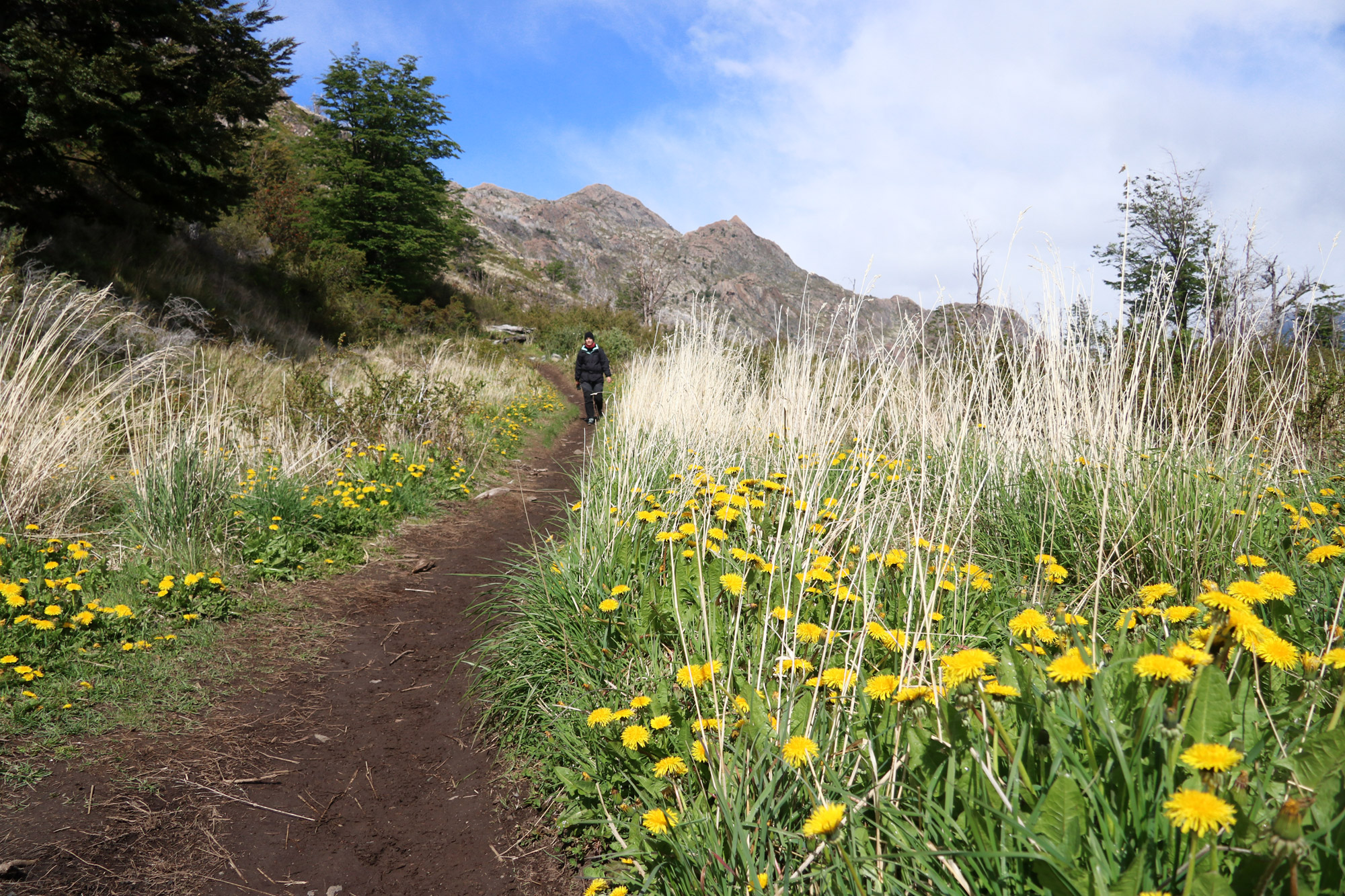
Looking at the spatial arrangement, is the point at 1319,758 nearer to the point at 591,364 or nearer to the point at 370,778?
the point at 370,778

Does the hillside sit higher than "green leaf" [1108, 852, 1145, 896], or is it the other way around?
the hillside

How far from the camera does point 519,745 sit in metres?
2.46

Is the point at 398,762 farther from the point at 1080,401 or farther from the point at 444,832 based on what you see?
the point at 1080,401

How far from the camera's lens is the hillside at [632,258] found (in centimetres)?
643

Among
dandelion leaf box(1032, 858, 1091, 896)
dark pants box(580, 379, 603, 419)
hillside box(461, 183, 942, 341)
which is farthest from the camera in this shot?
dark pants box(580, 379, 603, 419)

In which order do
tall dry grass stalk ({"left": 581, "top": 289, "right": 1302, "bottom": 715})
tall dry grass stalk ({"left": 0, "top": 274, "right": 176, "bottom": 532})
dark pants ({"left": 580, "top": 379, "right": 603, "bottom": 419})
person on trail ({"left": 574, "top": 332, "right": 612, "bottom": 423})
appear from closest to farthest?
tall dry grass stalk ({"left": 581, "top": 289, "right": 1302, "bottom": 715}), tall dry grass stalk ({"left": 0, "top": 274, "right": 176, "bottom": 532}), person on trail ({"left": 574, "top": 332, "right": 612, "bottom": 423}), dark pants ({"left": 580, "top": 379, "right": 603, "bottom": 419})

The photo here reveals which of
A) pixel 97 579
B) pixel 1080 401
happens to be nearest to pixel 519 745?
pixel 97 579

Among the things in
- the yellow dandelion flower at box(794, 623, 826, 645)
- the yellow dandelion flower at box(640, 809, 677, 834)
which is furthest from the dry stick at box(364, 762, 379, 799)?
the yellow dandelion flower at box(794, 623, 826, 645)

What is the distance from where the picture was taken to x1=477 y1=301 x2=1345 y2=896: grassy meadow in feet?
3.37

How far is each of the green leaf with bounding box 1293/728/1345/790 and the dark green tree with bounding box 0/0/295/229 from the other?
37.2ft

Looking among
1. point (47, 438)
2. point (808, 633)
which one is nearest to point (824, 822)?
point (808, 633)

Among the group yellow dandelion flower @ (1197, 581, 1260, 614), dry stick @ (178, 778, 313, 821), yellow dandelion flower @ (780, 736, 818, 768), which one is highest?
yellow dandelion flower @ (1197, 581, 1260, 614)

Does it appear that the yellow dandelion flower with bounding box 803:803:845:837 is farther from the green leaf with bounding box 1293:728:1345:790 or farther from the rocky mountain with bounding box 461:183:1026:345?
the rocky mountain with bounding box 461:183:1026:345

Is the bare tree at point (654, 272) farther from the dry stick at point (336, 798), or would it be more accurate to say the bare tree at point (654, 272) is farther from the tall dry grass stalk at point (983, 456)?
the dry stick at point (336, 798)
